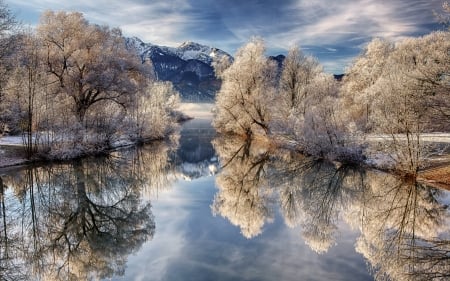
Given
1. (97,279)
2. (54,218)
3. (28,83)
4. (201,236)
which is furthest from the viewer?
(28,83)

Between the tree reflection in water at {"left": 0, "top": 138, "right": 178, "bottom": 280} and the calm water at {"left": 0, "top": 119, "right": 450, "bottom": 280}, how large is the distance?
43 millimetres

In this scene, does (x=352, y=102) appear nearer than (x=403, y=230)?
No

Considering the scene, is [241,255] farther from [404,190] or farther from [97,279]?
[404,190]

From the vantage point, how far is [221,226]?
1313 centimetres

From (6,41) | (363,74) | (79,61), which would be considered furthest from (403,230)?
(363,74)

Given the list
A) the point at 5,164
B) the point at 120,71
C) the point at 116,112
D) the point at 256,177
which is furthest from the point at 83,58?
the point at 256,177

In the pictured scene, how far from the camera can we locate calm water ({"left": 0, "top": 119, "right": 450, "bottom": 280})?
30.3 feet

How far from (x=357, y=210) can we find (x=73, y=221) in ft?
37.7

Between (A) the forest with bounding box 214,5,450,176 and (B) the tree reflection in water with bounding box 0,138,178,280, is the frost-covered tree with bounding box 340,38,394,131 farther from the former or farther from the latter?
(B) the tree reflection in water with bounding box 0,138,178,280

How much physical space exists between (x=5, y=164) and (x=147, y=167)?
8.91m

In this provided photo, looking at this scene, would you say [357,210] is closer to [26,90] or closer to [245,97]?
[26,90]

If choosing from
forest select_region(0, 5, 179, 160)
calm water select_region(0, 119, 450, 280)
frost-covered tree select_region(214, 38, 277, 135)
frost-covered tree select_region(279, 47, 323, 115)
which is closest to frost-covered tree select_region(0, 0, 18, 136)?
forest select_region(0, 5, 179, 160)

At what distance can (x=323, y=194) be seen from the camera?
17109 mm

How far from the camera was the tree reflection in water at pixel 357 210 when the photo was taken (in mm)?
9930
